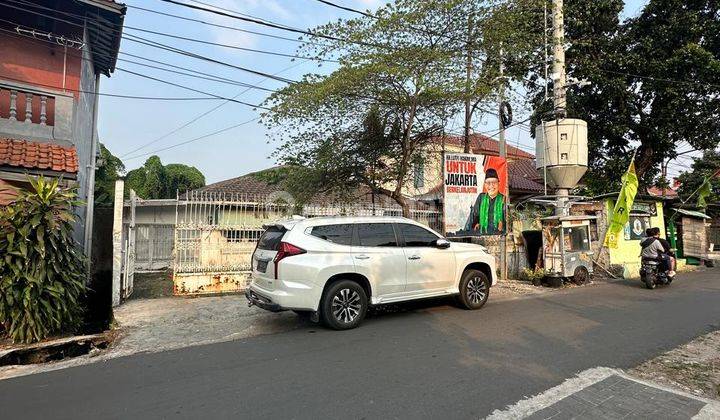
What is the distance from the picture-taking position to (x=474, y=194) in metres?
12.0

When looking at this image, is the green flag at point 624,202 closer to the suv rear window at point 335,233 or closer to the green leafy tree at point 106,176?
the suv rear window at point 335,233

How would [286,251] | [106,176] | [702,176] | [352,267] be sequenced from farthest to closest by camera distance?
[106,176] → [702,176] → [352,267] → [286,251]

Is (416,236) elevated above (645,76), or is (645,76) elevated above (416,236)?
(645,76)

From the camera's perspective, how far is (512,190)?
2033cm

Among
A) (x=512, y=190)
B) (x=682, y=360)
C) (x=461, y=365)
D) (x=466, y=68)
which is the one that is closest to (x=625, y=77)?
(x=512, y=190)

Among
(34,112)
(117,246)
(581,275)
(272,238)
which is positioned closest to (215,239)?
(117,246)

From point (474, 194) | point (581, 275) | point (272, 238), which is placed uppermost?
point (474, 194)

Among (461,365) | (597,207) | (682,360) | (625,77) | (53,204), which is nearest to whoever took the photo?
(461,365)

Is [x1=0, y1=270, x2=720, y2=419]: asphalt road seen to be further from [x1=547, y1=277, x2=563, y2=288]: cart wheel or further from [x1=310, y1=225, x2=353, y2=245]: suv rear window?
[x1=547, y1=277, x2=563, y2=288]: cart wheel

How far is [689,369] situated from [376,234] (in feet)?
14.5

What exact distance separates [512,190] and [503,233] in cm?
884

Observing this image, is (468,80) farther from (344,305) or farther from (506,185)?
(344,305)

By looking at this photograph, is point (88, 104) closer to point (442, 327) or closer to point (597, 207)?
point (442, 327)

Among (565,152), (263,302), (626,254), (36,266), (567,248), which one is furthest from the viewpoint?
(626,254)
